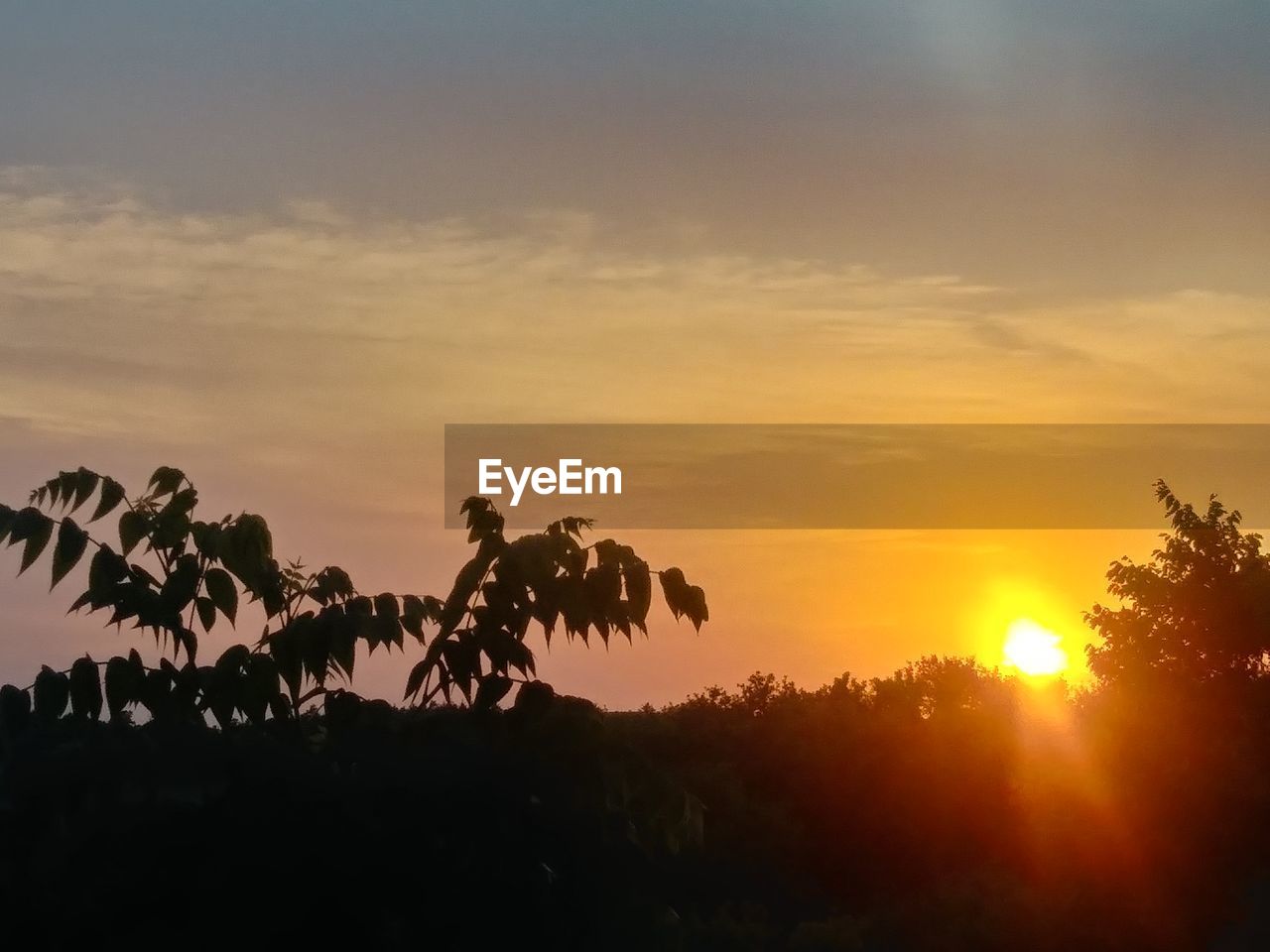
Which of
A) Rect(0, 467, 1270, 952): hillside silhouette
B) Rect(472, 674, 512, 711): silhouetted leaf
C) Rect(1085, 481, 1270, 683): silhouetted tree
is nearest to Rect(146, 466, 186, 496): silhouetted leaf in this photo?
Rect(0, 467, 1270, 952): hillside silhouette

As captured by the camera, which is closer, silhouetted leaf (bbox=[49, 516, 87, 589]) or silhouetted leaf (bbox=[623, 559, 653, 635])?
silhouetted leaf (bbox=[623, 559, 653, 635])

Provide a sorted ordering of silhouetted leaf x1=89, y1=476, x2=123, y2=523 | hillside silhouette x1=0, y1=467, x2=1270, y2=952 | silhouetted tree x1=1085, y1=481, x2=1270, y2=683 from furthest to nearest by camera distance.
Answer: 1. silhouetted tree x1=1085, y1=481, x2=1270, y2=683
2. silhouetted leaf x1=89, y1=476, x2=123, y2=523
3. hillside silhouette x1=0, y1=467, x2=1270, y2=952

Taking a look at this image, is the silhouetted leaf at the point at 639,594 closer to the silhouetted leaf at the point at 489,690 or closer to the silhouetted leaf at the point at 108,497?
the silhouetted leaf at the point at 489,690

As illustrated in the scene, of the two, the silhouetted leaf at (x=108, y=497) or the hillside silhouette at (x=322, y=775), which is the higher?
the silhouetted leaf at (x=108, y=497)

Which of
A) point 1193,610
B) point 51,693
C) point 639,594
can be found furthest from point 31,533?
point 1193,610

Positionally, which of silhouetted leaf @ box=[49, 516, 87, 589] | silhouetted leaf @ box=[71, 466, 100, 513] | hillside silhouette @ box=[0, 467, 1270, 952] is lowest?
hillside silhouette @ box=[0, 467, 1270, 952]

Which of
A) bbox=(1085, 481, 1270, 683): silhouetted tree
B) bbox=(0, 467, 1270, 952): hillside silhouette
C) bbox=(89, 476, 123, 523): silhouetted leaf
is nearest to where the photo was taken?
bbox=(0, 467, 1270, 952): hillside silhouette

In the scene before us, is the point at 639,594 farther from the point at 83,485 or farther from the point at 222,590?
the point at 83,485

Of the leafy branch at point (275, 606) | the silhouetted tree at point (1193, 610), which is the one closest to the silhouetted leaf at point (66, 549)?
the leafy branch at point (275, 606)

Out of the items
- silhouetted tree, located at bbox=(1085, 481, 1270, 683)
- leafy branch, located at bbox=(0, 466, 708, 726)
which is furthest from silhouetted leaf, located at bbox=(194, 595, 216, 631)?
silhouetted tree, located at bbox=(1085, 481, 1270, 683)

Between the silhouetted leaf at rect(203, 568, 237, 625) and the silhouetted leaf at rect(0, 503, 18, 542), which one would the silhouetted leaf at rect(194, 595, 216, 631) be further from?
the silhouetted leaf at rect(0, 503, 18, 542)

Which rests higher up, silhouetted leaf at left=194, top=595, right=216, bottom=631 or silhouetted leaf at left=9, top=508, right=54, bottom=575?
silhouetted leaf at left=9, top=508, right=54, bottom=575

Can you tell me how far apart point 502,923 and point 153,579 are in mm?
2155

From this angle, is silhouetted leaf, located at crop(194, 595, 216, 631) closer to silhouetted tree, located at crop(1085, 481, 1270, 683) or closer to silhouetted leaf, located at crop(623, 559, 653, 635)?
silhouetted leaf, located at crop(623, 559, 653, 635)
